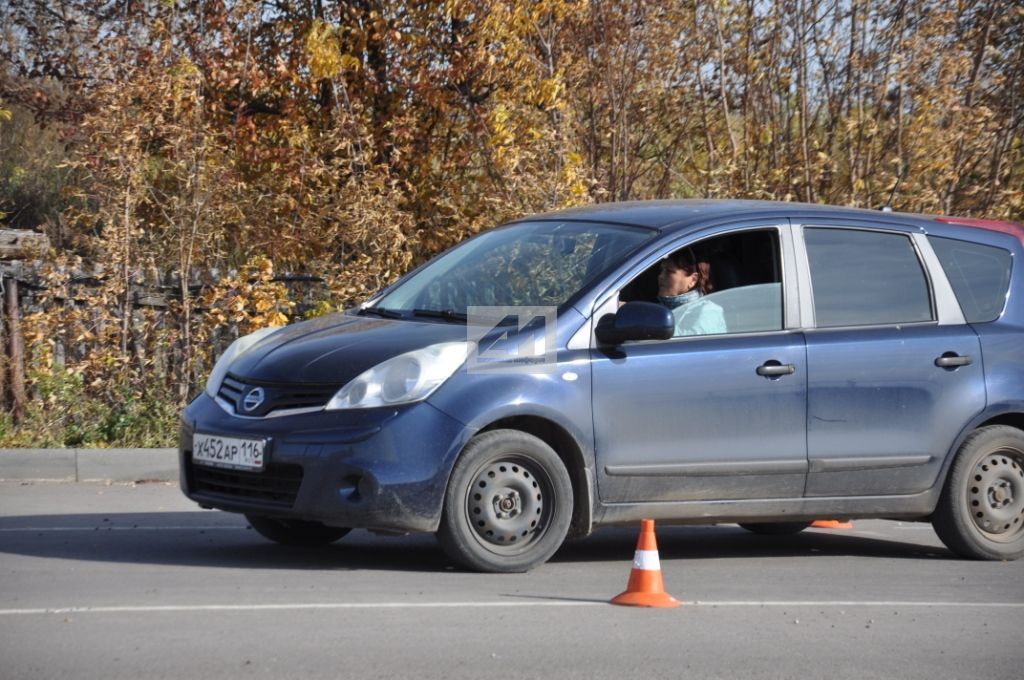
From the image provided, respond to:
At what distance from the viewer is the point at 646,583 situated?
632 centimetres

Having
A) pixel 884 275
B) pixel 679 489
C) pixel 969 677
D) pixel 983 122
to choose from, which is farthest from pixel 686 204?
pixel 983 122

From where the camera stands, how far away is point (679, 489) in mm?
7121

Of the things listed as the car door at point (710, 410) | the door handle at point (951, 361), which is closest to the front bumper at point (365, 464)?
the car door at point (710, 410)

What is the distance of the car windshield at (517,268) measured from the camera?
7215 mm

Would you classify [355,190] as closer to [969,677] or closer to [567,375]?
[567,375]

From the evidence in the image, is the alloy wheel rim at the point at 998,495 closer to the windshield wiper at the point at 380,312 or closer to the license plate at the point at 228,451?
the windshield wiper at the point at 380,312

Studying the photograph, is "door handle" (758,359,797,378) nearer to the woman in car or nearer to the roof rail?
the woman in car

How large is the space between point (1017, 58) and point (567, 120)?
4644 millimetres

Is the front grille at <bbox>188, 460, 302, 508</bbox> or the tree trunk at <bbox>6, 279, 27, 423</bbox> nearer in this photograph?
the front grille at <bbox>188, 460, 302, 508</bbox>

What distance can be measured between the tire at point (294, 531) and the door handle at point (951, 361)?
10.2 ft

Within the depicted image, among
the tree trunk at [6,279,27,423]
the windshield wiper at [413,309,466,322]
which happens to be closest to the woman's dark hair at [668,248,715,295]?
the windshield wiper at [413,309,466,322]

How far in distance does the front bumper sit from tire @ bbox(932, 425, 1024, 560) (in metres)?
2.79

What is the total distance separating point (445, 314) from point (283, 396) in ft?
3.22

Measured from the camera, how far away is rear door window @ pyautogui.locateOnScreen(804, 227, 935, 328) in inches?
300
